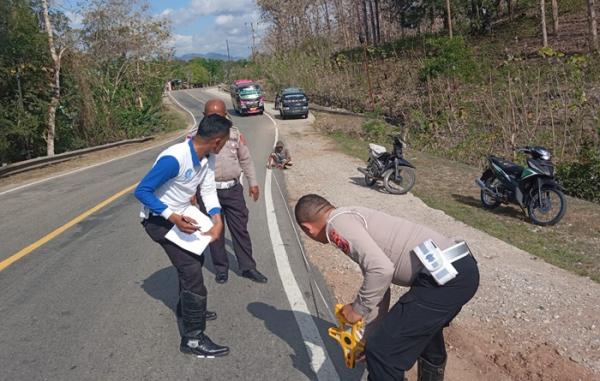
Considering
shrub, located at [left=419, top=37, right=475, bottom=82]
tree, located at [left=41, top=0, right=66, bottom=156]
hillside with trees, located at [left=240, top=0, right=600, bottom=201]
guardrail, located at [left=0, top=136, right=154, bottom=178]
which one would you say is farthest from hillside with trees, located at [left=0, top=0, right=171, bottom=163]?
shrub, located at [left=419, top=37, right=475, bottom=82]

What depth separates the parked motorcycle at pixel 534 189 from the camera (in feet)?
26.2

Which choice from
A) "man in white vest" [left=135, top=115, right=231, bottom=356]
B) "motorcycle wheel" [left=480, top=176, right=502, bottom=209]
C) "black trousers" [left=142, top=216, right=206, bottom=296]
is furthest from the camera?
"motorcycle wheel" [left=480, top=176, right=502, bottom=209]

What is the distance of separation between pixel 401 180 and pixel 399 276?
7.93m

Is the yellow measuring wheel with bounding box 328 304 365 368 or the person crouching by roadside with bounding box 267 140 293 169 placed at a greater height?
the yellow measuring wheel with bounding box 328 304 365 368

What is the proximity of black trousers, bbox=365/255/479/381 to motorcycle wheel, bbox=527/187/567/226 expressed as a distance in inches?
232

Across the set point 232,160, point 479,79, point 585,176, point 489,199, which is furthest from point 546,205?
point 479,79

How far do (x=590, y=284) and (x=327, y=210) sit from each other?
12.3 ft

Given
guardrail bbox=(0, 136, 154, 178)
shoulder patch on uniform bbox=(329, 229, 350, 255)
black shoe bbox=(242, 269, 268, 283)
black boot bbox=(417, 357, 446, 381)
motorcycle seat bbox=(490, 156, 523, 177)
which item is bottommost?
black shoe bbox=(242, 269, 268, 283)

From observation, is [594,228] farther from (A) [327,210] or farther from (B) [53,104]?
(B) [53,104]

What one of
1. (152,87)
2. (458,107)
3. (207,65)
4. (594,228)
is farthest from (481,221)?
(207,65)

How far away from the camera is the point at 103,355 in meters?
4.06

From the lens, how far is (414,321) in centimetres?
274

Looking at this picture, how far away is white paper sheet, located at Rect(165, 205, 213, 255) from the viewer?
378 centimetres

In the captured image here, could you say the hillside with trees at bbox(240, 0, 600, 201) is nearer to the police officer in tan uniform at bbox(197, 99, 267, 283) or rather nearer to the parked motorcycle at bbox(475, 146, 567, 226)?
the parked motorcycle at bbox(475, 146, 567, 226)
